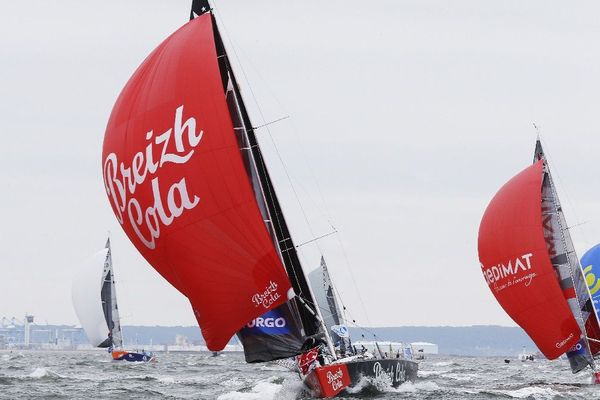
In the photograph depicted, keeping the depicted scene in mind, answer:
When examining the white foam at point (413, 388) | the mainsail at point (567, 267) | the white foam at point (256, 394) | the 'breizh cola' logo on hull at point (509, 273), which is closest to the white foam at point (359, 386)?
the white foam at point (413, 388)

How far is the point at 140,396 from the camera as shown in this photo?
27.3m

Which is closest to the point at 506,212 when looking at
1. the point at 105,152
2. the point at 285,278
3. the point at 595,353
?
the point at 595,353

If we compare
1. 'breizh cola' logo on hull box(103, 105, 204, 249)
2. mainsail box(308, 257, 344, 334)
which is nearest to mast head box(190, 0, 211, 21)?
'breizh cola' logo on hull box(103, 105, 204, 249)

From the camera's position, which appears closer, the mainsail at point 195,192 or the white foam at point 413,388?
the mainsail at point 195,192

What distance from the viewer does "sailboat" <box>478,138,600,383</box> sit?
2812 cm

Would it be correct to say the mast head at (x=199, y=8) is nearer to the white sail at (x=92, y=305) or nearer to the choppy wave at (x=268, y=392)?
the choppy wave at (x=268, y=392)

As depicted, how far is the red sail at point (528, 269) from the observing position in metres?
28.1

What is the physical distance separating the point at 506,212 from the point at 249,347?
31.6ft

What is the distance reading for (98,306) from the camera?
68750mm

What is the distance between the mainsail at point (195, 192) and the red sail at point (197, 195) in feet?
0.06

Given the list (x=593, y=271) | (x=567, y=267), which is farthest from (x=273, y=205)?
(x=593, y=271)

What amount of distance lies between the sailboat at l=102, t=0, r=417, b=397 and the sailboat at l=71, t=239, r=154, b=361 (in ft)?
157

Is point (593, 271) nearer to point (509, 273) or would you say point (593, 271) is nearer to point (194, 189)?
point (509, 273)

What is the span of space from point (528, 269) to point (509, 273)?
2.29 ft
